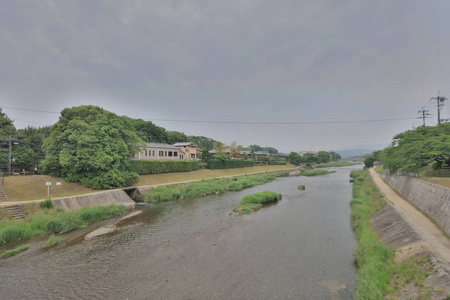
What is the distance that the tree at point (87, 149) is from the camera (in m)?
22.5

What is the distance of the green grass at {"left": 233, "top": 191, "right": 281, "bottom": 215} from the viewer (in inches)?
787

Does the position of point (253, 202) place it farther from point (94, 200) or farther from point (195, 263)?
point (94, 200)

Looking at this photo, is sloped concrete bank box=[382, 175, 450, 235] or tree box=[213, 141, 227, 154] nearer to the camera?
sloped concrete bank box=[382, 175, 450, 235]

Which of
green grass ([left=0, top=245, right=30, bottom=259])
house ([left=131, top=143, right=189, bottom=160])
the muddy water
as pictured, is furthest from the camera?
house ([left=131, top=143, right=189, bottom=160])

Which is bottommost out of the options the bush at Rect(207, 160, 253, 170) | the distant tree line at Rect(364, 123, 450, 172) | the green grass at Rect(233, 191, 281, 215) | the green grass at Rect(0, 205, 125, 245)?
the green grass at Rect(233, 191, 281, 215)

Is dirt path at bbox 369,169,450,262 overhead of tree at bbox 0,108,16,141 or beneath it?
beneath

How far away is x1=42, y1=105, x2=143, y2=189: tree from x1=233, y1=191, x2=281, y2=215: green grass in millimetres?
15958

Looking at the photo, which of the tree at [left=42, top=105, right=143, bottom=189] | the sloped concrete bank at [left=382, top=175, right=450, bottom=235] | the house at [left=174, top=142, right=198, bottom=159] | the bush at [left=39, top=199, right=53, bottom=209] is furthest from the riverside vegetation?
the house at [left=174, top=142, right=198, bottom=159]

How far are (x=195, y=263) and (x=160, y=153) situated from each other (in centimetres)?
4119

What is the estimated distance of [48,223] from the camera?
13891 millimetres

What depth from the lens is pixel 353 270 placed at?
9398mm

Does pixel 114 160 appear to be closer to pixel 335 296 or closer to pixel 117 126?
pixel 117 126

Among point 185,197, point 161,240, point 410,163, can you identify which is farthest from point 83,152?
point 410,163

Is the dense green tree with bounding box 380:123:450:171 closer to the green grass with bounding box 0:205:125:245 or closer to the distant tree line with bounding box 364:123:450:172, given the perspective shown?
the distant tree line with bounding box 364:123:450:172
